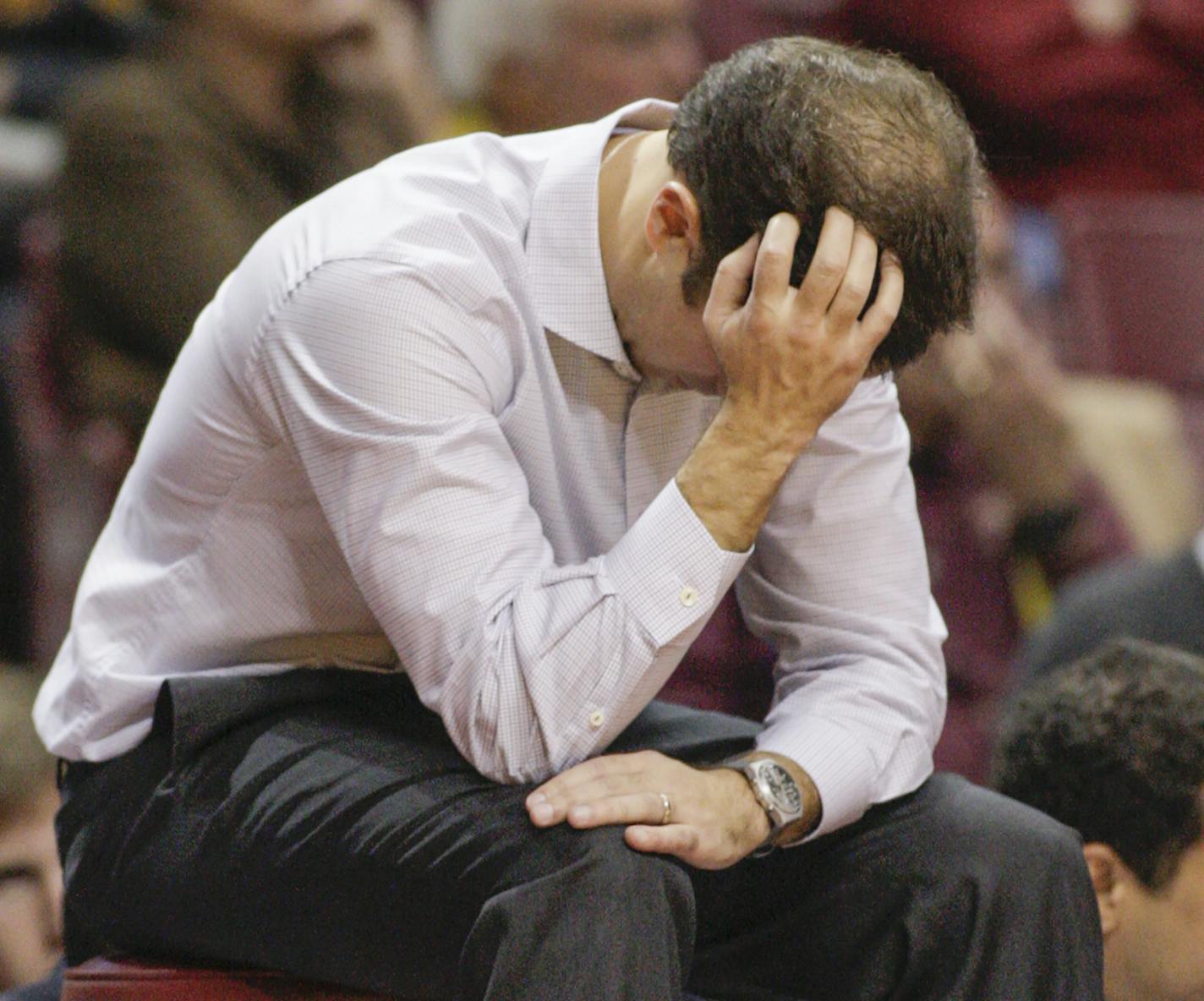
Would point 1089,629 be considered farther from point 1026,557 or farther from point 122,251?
point 122,251

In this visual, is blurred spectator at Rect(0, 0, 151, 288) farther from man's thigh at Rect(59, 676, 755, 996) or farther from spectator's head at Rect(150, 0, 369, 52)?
man's thigh at Rect(59, 676, 755, 996)

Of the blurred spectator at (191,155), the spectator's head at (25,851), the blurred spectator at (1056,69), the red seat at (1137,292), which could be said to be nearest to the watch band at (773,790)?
the spectator's head at (25,851)

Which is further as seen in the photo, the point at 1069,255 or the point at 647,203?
the point at 1069,255

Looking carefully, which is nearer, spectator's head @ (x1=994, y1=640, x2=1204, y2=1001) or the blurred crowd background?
spectator's head @ (x1=994, y1=640, x2=1204, y2=1001)

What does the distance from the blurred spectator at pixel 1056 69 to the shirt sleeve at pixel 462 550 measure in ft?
7.57

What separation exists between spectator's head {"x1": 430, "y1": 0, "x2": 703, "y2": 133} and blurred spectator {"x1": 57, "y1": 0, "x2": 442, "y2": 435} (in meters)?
0.30

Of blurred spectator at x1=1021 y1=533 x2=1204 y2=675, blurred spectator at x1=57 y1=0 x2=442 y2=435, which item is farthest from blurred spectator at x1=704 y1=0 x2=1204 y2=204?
blurred spectator at x1=1021 y1=533 x2=1204 y2=675

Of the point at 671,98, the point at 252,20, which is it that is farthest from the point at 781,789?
Answer: the point at 671,98

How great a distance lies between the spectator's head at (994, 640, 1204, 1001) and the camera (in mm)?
1784

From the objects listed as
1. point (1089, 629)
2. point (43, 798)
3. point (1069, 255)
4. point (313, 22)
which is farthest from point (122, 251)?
point (1069, 255)

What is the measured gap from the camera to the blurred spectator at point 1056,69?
374cm

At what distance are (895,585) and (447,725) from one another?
487 millimetres

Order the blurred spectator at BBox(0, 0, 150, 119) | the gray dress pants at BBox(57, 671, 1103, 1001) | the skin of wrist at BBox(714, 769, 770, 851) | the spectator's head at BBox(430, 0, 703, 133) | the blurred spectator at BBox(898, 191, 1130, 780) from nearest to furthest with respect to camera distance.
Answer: the gray dress pants at BBox(57, 671, 1103, 1001)
the skin of wrist at BBox(714, 769, 770, 851)
the blurred spectator at BBox(898, 191, 1130, 780)
the spectator's head at BBox(430, 0, 703, 133)
the blurred spectator at BBox(0, 0, 150, 119)

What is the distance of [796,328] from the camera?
141 cm
